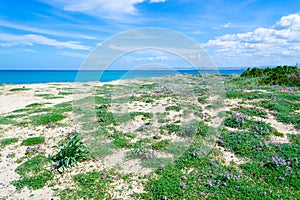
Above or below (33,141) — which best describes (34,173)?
below

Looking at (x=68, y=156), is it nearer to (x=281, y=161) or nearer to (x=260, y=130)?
(x=281, y=161)

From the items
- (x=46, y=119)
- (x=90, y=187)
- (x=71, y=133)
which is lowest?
(x=90, y=187)

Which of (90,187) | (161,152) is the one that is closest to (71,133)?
(90,187)

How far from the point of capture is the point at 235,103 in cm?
1380

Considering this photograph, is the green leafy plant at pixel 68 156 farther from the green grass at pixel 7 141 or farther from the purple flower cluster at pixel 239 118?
the purple flower cluster at pixel 239 118

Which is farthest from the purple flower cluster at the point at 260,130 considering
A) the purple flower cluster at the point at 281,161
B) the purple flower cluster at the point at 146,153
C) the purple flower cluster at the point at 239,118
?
the purple flower cluster at the point at 146,153

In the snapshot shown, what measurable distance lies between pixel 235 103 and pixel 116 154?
919 cm

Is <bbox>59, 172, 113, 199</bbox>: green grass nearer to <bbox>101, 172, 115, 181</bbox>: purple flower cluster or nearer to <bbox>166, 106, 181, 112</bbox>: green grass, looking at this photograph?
<bbox>101, 172, 115, 181</bbox>: purple flower cluster

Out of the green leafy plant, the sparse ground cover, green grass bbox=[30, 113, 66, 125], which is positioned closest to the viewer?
the sparse ground cover

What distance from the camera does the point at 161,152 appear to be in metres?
8.70

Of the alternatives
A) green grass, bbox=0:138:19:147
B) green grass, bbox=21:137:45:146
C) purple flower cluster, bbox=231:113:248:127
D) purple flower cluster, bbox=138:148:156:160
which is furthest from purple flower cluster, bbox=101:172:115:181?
purple flower cluster, bbox=231:113:248:127

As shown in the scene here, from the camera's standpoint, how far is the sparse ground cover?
651 centimetres

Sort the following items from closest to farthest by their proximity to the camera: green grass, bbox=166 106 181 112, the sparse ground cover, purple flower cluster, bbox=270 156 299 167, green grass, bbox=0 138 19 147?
1. the sparse ground cover
2. purple flower cluster, bbox=270 156 299 167
3. green grass, bbox=0 138 19 147
4. green grass, bbox=166 106 181 112

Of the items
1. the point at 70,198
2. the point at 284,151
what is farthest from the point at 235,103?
the point at 70,198
